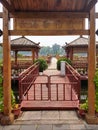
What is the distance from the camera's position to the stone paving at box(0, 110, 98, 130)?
265 inches

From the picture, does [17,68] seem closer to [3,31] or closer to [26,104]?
[26,104]

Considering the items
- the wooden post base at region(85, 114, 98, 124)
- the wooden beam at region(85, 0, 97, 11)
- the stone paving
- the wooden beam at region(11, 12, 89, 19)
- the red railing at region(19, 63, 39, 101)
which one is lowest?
the stone paving

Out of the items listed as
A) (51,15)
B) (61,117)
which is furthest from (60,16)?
(61,117)

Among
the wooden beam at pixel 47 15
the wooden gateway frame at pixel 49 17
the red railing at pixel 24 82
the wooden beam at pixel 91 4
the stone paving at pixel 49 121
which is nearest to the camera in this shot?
the wooden beam at pixel 91 4

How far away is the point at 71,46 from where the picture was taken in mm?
23594

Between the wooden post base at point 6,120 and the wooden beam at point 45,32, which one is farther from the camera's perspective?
the wooden beam at point 45,32

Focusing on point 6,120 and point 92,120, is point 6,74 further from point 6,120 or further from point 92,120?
point 92,120

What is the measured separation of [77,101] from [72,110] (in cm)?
86

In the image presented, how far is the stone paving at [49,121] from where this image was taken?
6.74 meters

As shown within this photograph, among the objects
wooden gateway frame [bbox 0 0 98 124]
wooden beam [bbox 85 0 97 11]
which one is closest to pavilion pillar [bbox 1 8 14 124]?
wooden gateway frame [bbox 0 0 98 124]

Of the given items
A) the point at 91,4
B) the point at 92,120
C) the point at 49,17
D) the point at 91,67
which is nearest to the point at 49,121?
the point at 92,120

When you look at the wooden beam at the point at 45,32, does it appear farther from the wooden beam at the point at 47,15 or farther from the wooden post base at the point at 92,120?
the wooden post base at the point at 92,120

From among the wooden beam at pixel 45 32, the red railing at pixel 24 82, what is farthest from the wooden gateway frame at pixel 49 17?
the red railing at pixel 24 82

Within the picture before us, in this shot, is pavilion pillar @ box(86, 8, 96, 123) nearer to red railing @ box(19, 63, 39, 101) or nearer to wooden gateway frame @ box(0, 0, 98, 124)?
wooden gateway frame @ box(0, 0, 98, 124)
